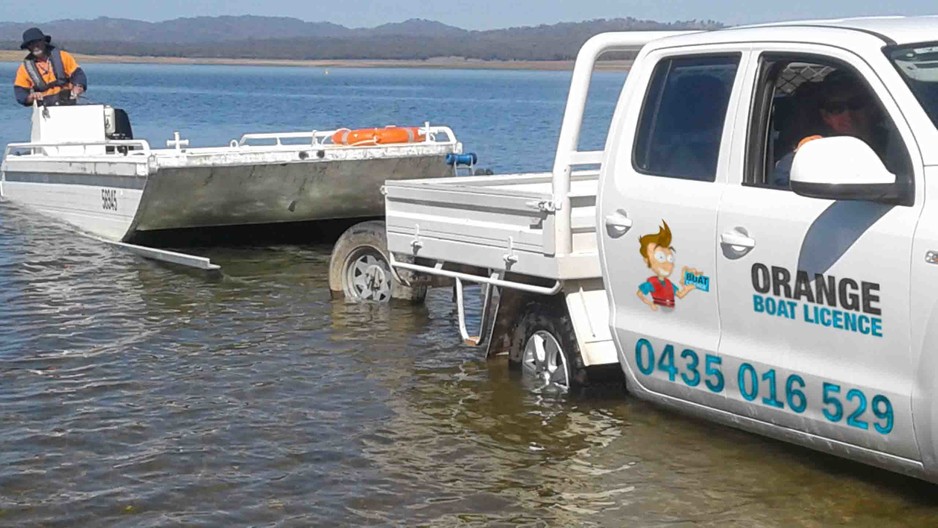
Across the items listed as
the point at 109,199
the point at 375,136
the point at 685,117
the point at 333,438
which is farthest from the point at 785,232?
the point at 109,199

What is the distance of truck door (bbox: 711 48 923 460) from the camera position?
17.6 ft

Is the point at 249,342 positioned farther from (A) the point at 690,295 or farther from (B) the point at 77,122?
(B) the point at 77,122

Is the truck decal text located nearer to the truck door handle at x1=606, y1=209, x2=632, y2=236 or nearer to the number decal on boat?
the truck door handle at x1=606, y1=209, x2=632, y2=236

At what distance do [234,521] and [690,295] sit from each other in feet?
7.14

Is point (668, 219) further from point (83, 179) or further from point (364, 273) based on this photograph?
point (83, 179)

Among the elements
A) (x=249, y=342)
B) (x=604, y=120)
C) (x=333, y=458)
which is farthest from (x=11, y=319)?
(x=604, y=120)

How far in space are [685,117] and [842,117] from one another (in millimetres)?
792

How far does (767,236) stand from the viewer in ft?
19.1

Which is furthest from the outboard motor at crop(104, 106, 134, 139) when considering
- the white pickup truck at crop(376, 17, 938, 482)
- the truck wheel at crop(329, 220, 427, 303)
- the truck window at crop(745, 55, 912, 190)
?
the truck window at crop(745, 55, 912, 190)

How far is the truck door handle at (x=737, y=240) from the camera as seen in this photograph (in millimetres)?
5895

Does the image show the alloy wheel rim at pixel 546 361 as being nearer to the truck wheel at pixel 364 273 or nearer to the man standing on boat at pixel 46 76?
the truck wheel at pixel 364 273

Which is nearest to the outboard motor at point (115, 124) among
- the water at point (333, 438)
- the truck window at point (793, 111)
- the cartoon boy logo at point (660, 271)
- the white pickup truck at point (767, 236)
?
the water at point (333, 438)

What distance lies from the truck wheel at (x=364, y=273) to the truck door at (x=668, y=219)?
385 centimetres

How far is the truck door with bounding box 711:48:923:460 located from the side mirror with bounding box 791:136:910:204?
10cm
